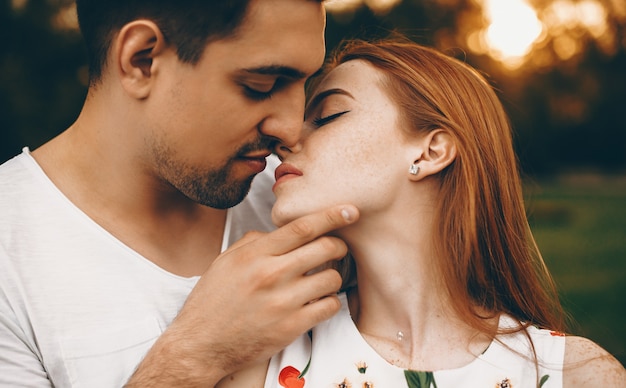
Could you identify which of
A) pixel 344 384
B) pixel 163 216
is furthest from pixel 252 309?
pixel 163 216

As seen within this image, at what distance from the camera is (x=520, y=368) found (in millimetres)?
2191

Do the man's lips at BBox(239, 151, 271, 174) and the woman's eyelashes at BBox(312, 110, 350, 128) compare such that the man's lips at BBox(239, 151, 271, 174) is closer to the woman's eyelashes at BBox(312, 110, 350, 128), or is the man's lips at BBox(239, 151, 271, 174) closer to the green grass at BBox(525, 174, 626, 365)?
the woman's eyelashes at BBox(312, 110, 350, 128)

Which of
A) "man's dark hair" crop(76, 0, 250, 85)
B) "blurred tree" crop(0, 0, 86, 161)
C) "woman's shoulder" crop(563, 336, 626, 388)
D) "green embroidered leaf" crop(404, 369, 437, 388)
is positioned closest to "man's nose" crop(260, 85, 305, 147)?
"man's dark hair" crop(76, 0, 250, 85)

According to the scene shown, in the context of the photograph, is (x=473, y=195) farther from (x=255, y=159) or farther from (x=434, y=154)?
(x=255, y=159)

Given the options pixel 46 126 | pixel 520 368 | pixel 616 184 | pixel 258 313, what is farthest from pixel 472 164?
pixel 616 184

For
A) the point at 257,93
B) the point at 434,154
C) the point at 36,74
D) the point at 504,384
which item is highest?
the point at 36,74

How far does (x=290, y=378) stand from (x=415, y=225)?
2.45 feet

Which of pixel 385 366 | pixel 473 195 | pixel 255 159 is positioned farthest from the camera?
pixel 255 159

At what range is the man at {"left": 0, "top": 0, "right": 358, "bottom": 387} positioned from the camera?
2244mm

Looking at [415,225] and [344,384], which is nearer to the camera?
[344,384]

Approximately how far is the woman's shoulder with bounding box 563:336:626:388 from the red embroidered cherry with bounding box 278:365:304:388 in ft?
3.05

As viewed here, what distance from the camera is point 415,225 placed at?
2436 mm

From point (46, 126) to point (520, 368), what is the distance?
12867mm

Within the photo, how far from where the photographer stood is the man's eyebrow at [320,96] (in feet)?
8.16
